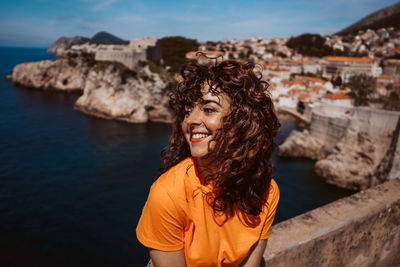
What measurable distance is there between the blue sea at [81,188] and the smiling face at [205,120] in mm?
9648

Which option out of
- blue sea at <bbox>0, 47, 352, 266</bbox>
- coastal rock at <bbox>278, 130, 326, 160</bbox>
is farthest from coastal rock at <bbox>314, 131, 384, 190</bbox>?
coastal rock at <bbox>278, 130, 326, 160</bbox>

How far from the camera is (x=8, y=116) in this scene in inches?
989

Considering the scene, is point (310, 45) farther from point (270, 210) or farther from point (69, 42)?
point (69, 42)

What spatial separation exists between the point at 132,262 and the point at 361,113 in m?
14.6

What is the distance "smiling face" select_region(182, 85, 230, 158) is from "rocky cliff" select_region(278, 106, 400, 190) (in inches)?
570

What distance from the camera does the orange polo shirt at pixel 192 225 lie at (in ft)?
3.07

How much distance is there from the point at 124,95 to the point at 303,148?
18.4 metres

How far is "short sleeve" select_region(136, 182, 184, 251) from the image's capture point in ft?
3.03

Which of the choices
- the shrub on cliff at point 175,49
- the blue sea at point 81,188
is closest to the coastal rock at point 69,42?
the shrub on cliff at point 175,49

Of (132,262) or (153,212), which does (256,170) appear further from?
(132,262)

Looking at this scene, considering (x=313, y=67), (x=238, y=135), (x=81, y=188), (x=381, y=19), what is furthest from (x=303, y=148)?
(x=381, y=19)

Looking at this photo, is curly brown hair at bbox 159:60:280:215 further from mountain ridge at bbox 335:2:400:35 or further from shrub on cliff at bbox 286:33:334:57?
mountain ridge at bbox 335:2:400:35

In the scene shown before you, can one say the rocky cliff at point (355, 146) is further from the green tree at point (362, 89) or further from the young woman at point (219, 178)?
the young woman at point (219, 178)

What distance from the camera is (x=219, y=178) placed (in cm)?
105
